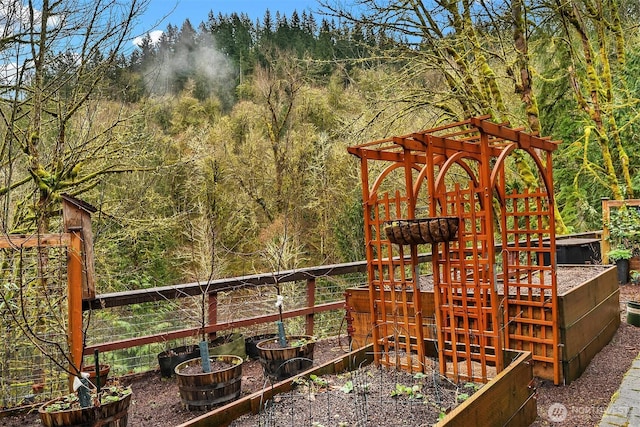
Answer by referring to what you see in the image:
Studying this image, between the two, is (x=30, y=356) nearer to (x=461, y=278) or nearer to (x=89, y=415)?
(x=89, y=415)

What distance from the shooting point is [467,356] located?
2.98 meters

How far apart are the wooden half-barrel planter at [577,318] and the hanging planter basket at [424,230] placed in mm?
756

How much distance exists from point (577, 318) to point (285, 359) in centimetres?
238

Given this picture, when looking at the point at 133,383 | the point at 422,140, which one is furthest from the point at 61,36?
the point at 422,140

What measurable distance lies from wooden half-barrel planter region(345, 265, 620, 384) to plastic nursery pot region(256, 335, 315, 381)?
433mm

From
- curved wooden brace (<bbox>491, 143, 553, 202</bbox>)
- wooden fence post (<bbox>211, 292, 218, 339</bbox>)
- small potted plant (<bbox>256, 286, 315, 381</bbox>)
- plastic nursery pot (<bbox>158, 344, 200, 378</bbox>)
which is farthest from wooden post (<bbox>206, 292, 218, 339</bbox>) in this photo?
curved wooden brace (<bbox>491, 143, 553, 202</bbox>)

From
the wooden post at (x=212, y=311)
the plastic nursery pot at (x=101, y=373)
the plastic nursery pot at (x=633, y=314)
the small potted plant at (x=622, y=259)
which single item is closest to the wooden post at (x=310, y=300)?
the wooden post at (x=212, y=311)

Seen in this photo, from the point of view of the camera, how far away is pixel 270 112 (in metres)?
14.3

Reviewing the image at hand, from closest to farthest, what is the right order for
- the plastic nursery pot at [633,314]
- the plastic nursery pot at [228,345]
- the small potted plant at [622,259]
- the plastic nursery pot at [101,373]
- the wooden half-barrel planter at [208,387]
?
the wooden half-barrel planter at [208,387]
the plastic nursery pot at [101,373]
the plastic nursery pot at [228,345]
the plastic nursery pot at [633,314]
the small potted plant at [622,259]

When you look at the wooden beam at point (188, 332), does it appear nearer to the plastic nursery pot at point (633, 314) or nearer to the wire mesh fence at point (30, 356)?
the wire mesh fence at point (30, 356)

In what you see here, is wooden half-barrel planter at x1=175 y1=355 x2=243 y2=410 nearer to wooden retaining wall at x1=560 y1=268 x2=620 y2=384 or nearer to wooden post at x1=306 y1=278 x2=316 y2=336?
wooden post at x1=306 y1=278 x2=316 y2=336

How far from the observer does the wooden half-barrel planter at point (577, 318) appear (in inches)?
145

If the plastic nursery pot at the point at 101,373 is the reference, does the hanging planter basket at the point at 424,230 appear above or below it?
above

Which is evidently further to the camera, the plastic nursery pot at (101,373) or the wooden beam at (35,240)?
the plastic nursery pot at (101,373)
